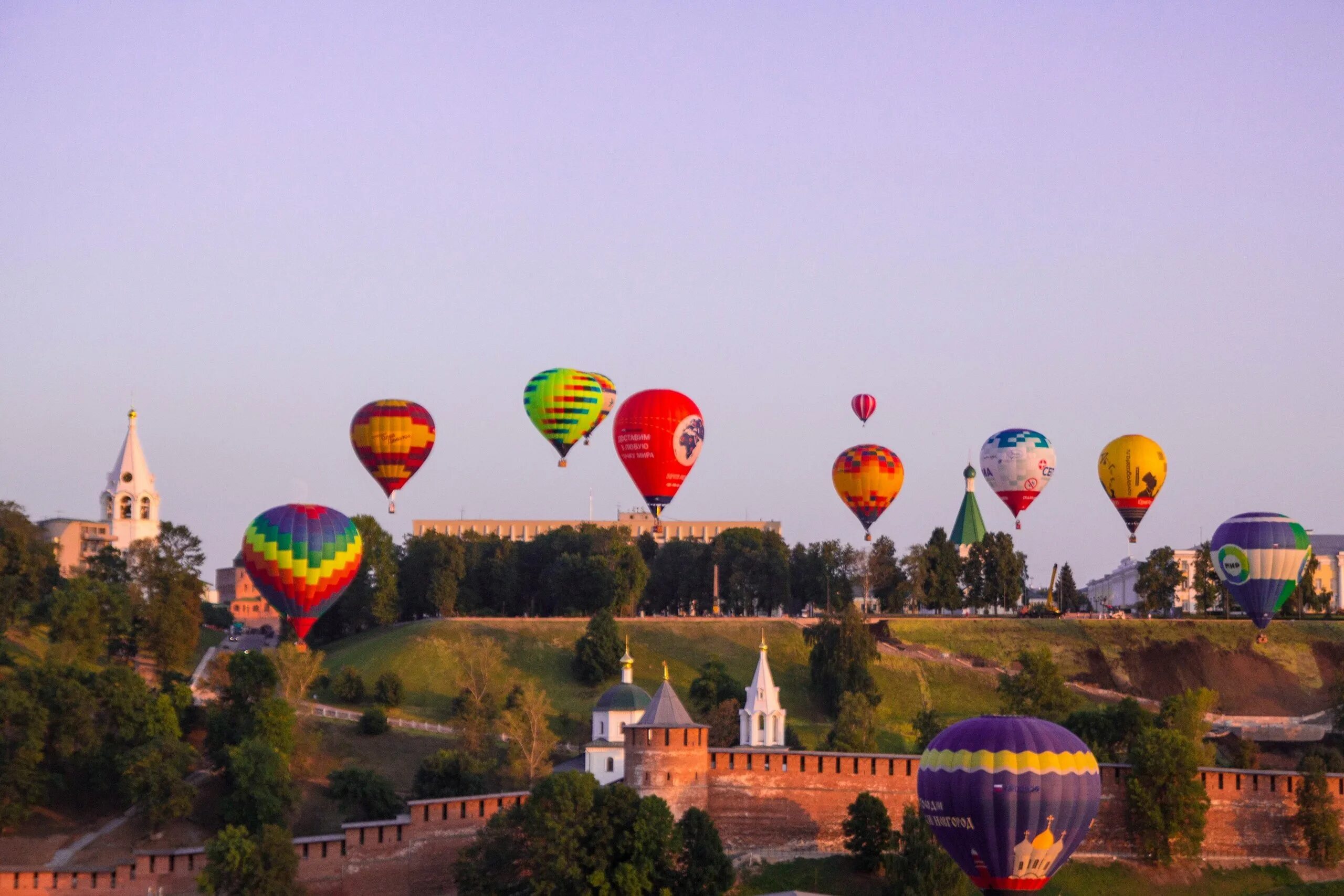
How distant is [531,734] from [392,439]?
34.7 feet

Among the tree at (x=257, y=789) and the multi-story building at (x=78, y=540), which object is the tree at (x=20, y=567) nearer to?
the multi-story building at (x=78, y=540)

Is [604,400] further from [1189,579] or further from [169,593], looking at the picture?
[1189,579]

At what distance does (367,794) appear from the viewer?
5962cm

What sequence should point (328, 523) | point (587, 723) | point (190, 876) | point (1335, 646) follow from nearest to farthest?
point (190, 876) < point (328, 523) < point (587, 723) < point (1335, 646)

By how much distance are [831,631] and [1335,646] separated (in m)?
22.7

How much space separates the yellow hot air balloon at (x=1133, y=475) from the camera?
2837 inches

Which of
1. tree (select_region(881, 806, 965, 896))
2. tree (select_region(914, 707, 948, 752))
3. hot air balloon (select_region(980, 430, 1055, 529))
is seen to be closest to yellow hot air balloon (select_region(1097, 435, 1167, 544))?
hot air balloon (select_region(980, 430, 1055, 529))

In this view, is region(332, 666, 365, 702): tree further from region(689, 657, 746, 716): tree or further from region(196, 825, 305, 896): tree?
region(196, 825, 305, 896): tree

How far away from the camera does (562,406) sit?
67.1m

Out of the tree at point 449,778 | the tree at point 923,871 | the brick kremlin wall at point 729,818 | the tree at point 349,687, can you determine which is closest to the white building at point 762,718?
the brick kremlin wall at point 729,818

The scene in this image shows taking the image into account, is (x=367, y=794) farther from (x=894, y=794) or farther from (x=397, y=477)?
(x=894, y=794)

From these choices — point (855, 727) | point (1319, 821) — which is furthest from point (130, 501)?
point (1319, 821)

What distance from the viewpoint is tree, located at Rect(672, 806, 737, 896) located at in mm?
51500

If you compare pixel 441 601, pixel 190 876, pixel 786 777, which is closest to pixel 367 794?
pixel 190 876
